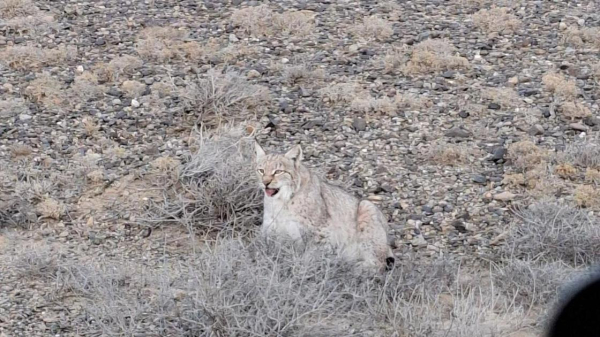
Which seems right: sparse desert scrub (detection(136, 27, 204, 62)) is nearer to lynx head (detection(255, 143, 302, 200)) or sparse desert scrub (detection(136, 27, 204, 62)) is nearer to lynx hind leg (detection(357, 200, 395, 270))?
lynx head (detection(255, 143, 302, 200))

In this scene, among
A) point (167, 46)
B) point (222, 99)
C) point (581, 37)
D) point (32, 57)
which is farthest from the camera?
point (581, 37)

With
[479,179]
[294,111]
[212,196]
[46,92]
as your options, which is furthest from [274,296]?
[46,92]

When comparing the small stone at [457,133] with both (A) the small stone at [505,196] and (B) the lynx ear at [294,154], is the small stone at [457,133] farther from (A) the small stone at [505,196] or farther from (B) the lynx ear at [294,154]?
(B) the lynx ear at [294,154]

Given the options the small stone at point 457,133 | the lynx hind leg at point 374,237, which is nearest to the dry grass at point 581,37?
the small stone at point 457,133

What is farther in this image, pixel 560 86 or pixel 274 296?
pixel 560 86

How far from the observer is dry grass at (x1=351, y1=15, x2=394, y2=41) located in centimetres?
1245

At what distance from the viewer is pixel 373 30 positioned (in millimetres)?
12508

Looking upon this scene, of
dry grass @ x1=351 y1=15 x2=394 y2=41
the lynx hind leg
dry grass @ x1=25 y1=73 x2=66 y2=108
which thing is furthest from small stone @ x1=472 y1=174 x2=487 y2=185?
dry grass @ x1=25 y1=73 x2=66 y2=108

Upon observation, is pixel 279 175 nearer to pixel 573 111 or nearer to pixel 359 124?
pixel 359 124

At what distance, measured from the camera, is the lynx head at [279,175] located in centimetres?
771

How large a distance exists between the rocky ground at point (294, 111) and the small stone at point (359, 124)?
0.02 metres

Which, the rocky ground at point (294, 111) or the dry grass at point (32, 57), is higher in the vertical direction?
the rocky ground at point (294, 111)

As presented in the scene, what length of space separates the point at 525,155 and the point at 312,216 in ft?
9.32

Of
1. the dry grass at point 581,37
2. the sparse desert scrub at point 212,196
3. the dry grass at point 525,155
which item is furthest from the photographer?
the dry grass at point 581,37
